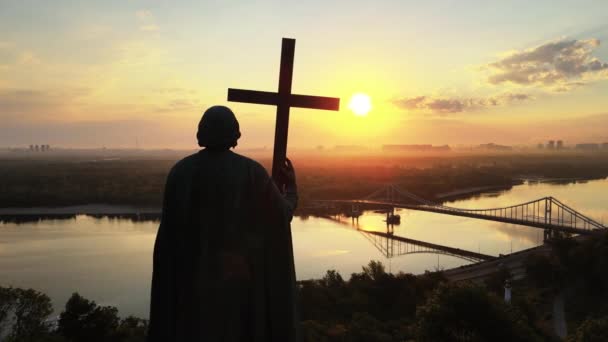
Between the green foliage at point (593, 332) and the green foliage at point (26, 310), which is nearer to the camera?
the green foliage at point (593, 332)

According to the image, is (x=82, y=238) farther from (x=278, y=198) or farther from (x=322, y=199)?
(x=278, y=198)

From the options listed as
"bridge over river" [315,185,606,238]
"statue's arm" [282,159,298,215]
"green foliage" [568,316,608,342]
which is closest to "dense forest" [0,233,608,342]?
"green foliage" [568,316,608,342]

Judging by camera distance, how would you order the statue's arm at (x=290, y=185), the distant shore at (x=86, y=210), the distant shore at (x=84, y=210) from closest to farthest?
the statue's arm at (x=290, y=185) → the distant shore at (x=86, y=210) → the distant shore at (x=84, y=210)

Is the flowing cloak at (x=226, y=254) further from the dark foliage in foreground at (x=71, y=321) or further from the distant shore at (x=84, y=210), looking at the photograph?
the distant shore at (x=84, y=210)

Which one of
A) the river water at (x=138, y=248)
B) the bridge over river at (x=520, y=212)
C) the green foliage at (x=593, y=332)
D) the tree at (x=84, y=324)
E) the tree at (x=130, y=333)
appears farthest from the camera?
the bridge over river at (x=520, y=212)

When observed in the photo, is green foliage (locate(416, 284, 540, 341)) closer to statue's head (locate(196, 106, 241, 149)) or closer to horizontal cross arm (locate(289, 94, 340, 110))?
horizontal cross arm (locate(289, 94, 340, 110))

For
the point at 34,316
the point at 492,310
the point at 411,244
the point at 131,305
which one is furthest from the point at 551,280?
the point at 34,316

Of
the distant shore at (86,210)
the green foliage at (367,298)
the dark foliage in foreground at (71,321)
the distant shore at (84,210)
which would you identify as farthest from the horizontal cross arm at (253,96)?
the distant shore at (84,210)

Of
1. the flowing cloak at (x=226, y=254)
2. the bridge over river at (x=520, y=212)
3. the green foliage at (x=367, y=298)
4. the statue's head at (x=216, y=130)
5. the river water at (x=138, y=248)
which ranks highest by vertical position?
the statue's head at (x=216, y=130)
